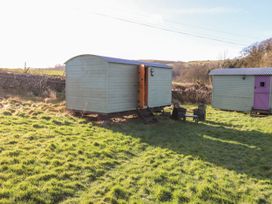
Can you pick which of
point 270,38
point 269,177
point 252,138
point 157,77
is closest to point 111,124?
point 157,77

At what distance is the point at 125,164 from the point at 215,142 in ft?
11.1

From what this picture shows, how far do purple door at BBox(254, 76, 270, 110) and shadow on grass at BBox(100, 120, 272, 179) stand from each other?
5663 mm

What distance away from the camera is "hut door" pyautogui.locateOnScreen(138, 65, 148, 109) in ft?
33.0

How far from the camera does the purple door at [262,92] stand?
1366 centimetres

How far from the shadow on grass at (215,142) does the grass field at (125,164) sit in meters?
0.02

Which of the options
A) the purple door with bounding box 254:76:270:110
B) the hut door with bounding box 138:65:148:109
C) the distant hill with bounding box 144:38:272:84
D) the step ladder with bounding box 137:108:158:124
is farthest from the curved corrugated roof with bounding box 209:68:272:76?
the distant hill with bounding box 144:38:272:84

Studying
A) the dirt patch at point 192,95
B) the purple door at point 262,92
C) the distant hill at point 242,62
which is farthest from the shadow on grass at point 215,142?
the distant hill at point 242,62

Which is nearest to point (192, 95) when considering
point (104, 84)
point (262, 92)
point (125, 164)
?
point (262, 92)

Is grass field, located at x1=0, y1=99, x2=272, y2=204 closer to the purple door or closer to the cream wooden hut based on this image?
the cream wooden hut

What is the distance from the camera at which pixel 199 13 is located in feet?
58.0

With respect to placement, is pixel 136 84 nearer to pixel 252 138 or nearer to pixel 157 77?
pixel 157 77

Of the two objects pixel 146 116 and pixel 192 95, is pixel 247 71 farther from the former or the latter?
pixel 146 116

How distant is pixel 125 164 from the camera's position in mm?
4957

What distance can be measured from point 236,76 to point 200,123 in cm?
612
